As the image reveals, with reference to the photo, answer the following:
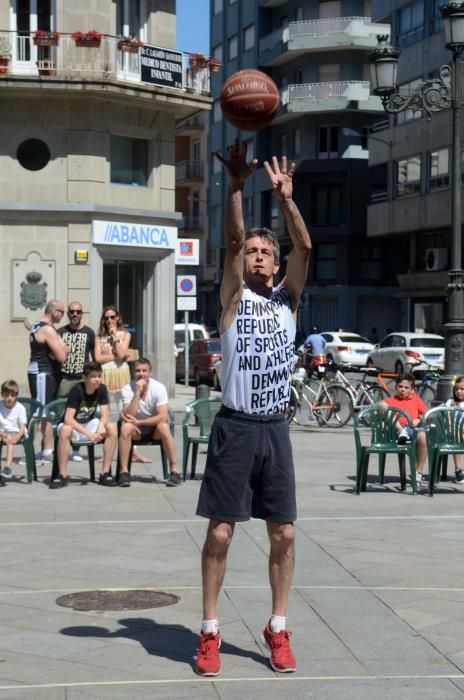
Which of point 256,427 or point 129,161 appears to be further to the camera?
point 129,161

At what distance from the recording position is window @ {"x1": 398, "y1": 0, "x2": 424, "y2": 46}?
5441cm

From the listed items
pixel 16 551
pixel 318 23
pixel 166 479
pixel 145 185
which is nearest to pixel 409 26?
pixel 318 23

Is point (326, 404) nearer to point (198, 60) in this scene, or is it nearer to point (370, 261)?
point (198, 60)

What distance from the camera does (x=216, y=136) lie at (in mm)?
75875

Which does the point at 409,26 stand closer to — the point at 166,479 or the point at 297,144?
the point at 297,144

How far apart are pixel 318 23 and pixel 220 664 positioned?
205 ft

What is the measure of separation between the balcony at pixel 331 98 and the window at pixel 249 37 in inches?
240

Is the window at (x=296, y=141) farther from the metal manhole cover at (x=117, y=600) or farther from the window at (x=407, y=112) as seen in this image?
the metal manhole cover at (x=117, y=600)

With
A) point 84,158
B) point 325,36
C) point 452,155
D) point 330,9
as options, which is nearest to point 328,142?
point 325,36

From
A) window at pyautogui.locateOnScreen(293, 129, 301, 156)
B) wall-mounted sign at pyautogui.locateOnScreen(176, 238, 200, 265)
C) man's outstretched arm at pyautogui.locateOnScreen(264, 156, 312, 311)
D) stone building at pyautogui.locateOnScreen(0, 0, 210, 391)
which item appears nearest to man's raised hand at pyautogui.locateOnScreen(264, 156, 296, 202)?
man's outstretched arm at pyautogui.locateOnScreen(264, 156, 312, 311)

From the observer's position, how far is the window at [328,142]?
219 ft

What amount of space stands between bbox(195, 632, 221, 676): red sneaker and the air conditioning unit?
161 ft

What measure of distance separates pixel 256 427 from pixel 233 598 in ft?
5.91

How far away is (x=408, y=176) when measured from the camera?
182 ft
